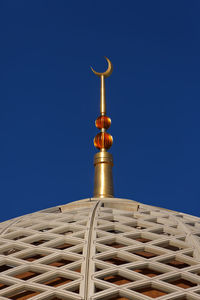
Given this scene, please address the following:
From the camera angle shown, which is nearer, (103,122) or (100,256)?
(100,256)

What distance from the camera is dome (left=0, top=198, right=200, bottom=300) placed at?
562 inches

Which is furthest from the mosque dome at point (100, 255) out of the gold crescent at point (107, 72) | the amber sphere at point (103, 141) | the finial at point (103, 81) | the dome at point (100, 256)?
the gold crescent at point (107, 72)

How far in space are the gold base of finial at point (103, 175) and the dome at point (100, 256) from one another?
3.17 metres

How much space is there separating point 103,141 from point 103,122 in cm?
80

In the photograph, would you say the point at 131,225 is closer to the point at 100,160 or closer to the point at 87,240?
the point at 87,240

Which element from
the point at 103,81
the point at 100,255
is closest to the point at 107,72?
the point at 103,81

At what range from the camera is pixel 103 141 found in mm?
23328

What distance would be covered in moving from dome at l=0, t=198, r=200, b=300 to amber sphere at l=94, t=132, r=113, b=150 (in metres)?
4.82

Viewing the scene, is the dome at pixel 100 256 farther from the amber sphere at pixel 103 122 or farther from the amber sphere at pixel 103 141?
the amber sphere at pixel 103 122

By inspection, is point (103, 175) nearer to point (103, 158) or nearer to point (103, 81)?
point (103, 158)

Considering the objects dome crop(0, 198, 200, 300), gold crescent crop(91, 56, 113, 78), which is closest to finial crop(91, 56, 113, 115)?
gold crescent crop(91, 56, 113, 78)

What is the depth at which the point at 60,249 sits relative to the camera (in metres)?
16.2

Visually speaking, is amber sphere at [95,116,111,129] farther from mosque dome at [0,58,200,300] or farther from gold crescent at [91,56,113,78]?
mosque dome at [0,58,200,300]

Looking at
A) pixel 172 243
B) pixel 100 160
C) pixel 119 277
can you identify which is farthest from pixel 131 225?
pixel 100 160
